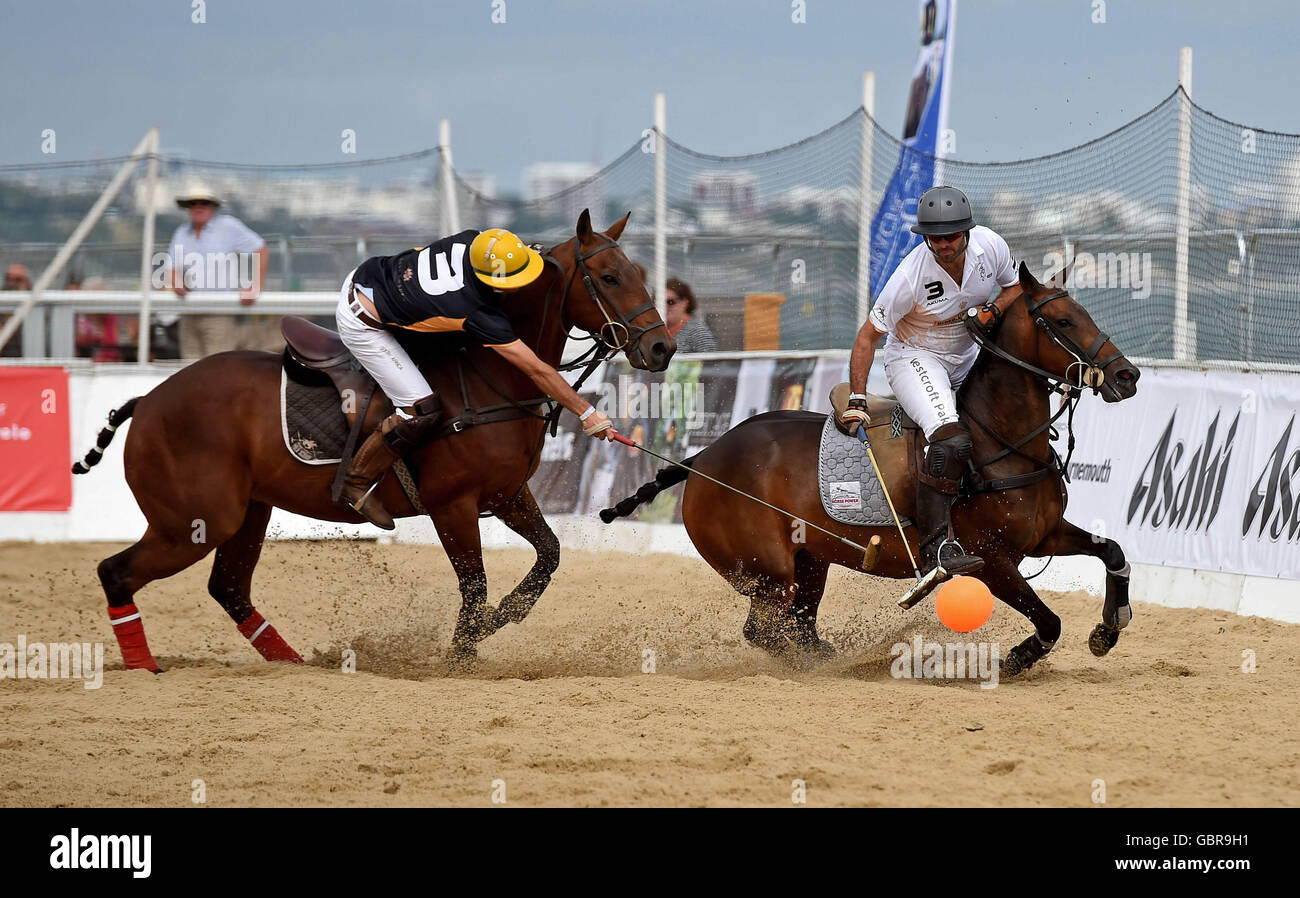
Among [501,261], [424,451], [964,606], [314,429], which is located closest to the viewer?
[964,606]

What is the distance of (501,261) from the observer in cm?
696

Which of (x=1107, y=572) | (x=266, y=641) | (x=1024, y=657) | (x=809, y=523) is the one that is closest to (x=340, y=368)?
(x=266, y=641)

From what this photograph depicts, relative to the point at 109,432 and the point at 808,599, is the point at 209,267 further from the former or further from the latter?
the point at 808,599

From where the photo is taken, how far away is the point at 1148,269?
31.8 ft

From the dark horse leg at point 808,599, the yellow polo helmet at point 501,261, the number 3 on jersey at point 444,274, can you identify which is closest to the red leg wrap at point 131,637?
the number 3 on jersey at point 444,274

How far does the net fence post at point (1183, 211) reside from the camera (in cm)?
938

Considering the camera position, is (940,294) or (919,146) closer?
(940,294)

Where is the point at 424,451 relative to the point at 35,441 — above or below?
above

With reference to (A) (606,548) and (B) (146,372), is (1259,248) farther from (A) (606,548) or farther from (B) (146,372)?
(B) (146,372)

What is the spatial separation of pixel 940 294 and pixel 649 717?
8.49 feet

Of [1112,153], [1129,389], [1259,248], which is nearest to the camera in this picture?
[1129,389]
